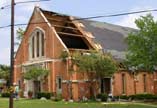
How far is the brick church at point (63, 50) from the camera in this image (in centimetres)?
5681

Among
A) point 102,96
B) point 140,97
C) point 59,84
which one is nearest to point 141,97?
point 140,97

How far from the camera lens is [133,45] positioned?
163 feet

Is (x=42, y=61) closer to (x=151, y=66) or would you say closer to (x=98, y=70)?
(x=98, y=70)

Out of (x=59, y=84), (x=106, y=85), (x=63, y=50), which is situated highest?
(x=63, y=50)

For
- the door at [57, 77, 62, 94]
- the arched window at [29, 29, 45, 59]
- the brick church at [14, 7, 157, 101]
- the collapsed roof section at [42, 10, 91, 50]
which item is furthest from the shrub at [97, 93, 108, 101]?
the arched window at [29, 29, 45, 59]

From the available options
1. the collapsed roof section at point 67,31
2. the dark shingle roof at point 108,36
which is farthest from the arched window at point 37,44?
the dark shingle roof at point 108,36

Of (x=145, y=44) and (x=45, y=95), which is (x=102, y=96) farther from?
(x=145, y=44)

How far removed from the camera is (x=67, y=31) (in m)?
61.7

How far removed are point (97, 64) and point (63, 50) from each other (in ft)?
21.4

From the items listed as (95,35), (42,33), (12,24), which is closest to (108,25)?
(95,35)

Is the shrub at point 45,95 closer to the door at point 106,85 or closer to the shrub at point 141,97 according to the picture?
the door at point 106,85

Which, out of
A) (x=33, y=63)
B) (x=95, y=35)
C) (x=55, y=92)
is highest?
(x=95, y=35)

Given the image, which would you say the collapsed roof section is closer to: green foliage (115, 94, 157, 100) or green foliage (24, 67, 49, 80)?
green foliage (24, 67, 49, 80)

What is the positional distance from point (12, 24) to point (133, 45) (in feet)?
74.7
